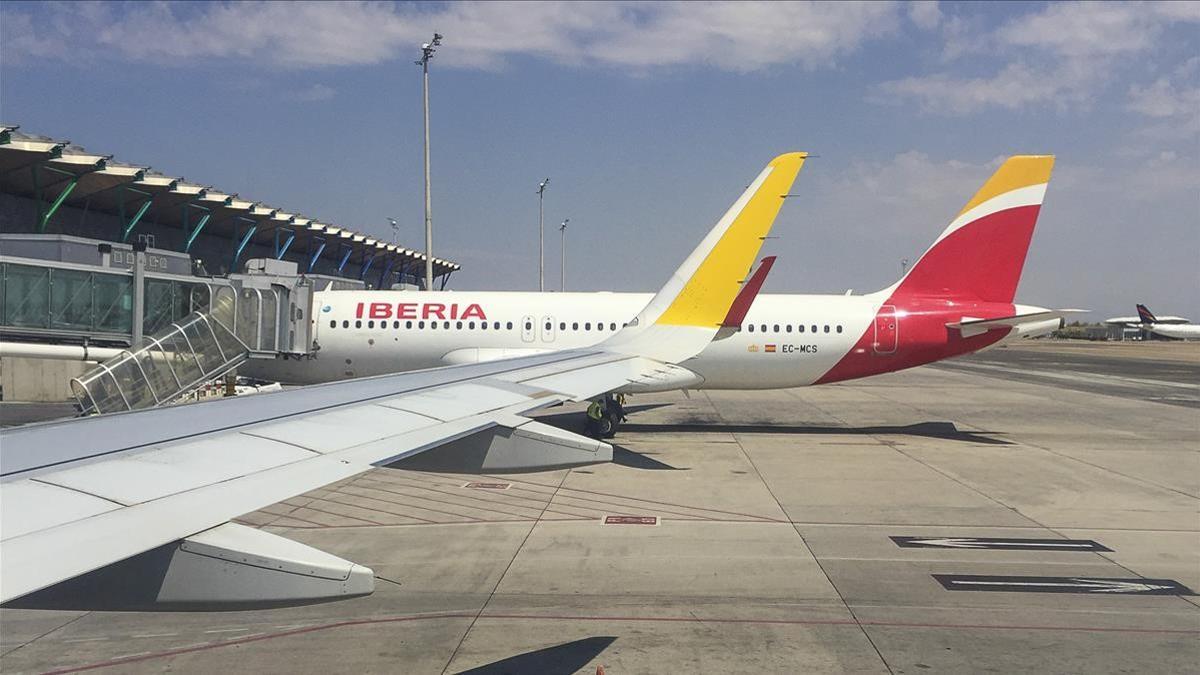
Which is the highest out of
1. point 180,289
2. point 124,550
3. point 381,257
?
point 381,257

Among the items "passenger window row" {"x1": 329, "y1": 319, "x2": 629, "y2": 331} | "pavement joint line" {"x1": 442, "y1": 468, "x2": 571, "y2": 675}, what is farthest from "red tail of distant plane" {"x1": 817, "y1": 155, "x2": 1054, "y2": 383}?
"pavement joint line" {"x1": 442, "y1": 468, "x2": 571, "y2": 675}

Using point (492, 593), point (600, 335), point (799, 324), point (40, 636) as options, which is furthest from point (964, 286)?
point (40, 636)

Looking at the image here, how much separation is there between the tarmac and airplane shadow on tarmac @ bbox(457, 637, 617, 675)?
0.04 m

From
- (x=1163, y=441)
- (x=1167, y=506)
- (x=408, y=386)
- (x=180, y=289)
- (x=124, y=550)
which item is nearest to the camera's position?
(x=124, y=550)

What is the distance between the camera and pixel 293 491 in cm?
377

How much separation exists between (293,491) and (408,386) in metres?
3.51

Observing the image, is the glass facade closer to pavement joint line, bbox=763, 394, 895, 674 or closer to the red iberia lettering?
the red iberia lettering

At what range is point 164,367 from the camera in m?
19.8

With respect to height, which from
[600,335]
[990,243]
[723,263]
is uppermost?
[990,243]

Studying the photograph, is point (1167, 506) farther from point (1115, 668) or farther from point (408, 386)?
point (408, 386)

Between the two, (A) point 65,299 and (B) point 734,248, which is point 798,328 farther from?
(A) point 65,299

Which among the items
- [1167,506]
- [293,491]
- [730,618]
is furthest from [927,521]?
[293,491]

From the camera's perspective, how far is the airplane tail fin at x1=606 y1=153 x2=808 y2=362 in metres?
13.6

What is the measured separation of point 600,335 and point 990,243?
1090 centimetres
